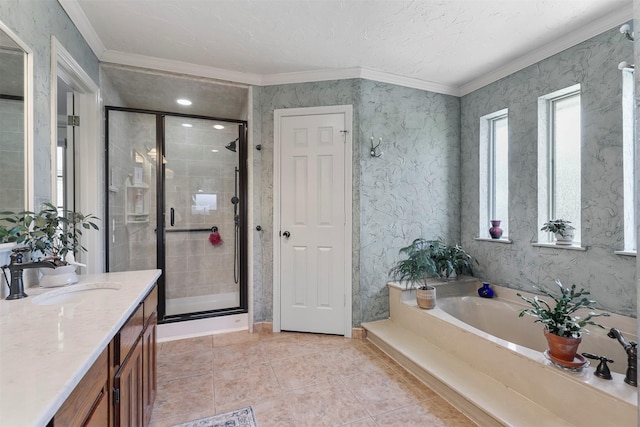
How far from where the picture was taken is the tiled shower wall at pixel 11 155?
1.25 meters

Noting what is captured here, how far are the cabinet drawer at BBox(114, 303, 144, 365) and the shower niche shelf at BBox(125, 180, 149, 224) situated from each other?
76.6 inches

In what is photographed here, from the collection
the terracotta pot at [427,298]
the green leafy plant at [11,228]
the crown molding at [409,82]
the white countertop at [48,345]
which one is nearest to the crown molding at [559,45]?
the crown molding at [409,82]

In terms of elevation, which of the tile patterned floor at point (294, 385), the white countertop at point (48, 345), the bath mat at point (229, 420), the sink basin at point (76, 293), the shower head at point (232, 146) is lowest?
the tile patterned floor at point (294, 385)

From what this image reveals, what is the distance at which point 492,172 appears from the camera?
9.93ft

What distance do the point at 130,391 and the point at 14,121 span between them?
1.32 m

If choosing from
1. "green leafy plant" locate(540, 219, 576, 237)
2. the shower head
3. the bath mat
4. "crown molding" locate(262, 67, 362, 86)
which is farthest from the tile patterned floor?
"crown molding" locate(262, 67, 362, 86)

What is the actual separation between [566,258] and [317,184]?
83.7 inches

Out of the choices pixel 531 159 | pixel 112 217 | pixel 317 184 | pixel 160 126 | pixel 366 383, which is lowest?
pixel 366 383

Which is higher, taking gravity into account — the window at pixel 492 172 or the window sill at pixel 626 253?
the window at pixel 492 172

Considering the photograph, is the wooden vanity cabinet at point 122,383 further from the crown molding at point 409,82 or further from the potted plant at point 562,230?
the potted plant at point 562,230

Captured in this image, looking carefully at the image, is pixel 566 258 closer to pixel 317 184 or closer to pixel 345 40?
pixel 317 184

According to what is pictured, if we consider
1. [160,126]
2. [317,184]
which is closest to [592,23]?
[317,184]

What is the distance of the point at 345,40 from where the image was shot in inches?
88.8

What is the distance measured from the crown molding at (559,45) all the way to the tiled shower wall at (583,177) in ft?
0.14
